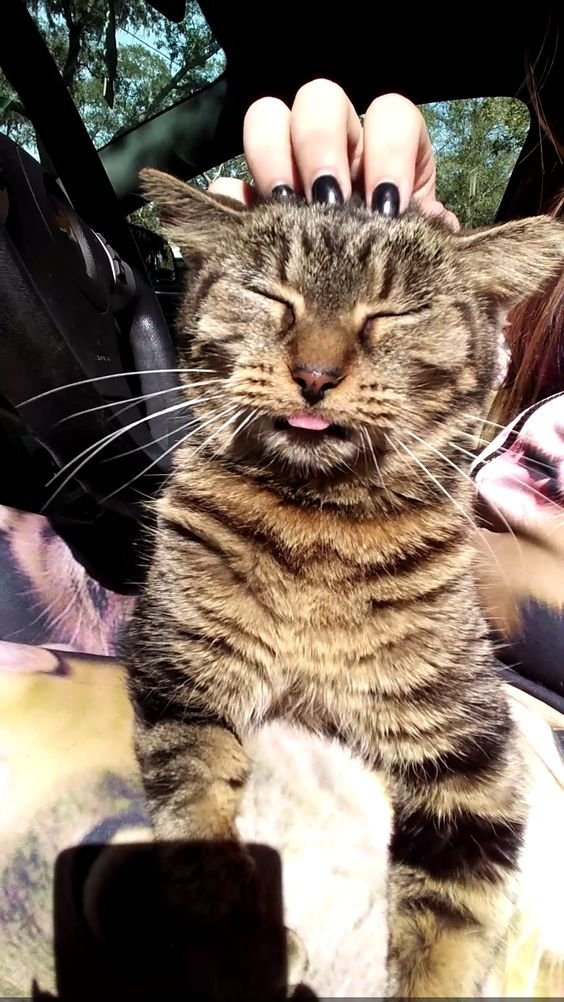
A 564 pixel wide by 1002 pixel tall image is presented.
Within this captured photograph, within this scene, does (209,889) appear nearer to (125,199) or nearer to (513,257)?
(513,257)

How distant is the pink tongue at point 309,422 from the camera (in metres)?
0.95

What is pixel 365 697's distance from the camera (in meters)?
1.01

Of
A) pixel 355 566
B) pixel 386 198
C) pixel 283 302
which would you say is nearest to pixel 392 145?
pixel 386 198

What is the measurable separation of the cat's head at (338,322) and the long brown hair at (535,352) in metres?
0.25

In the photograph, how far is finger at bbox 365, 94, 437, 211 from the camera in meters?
1.27

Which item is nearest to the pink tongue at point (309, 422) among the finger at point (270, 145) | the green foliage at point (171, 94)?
the finger at point (270, 145)

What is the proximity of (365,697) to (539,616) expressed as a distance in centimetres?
36

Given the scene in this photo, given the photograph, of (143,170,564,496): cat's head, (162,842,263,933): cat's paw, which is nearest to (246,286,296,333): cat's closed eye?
(143,170,564,496): cat's head

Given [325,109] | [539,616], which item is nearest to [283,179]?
[325,109]

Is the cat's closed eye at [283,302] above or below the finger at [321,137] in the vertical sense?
below

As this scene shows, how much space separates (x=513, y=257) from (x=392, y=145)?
1.19 ft

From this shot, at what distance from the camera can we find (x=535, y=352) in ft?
4.65

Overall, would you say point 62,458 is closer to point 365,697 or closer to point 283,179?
point 365,697

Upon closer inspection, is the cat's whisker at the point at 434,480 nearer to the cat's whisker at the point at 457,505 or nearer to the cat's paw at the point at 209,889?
the cat's whisker at the point at 457,505
